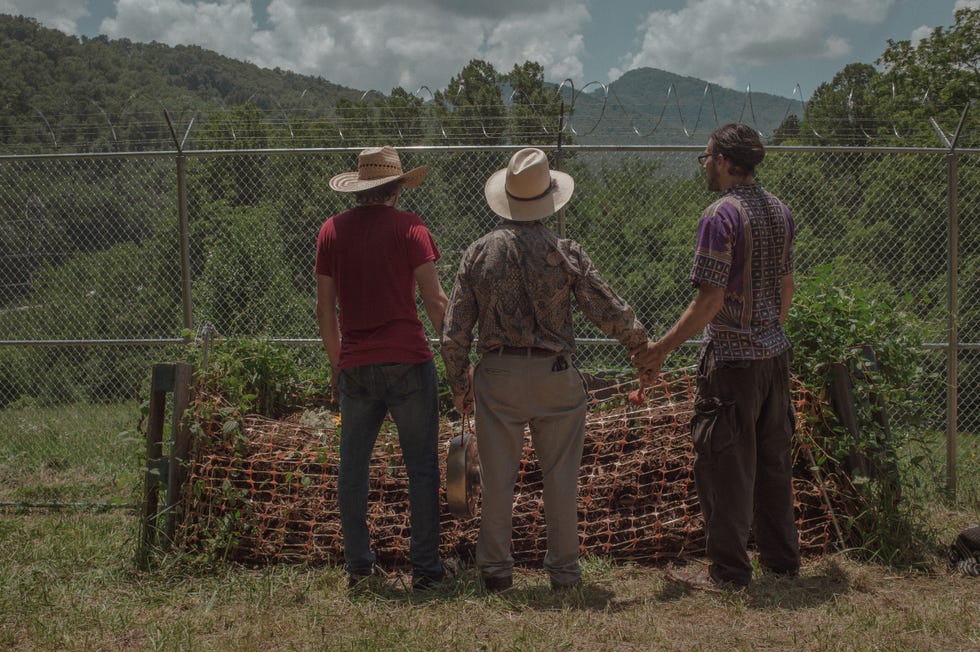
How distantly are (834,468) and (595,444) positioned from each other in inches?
47.4

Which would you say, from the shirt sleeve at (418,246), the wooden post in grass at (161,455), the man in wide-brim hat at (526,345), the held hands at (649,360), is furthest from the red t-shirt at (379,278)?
the wooden post in grass at (161,455)

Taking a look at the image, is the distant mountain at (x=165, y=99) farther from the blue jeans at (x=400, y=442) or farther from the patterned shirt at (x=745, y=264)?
the blue jeans at (x=400, y=442)

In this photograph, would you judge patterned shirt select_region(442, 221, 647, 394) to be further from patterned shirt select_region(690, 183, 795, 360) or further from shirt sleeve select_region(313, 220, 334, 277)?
shirt sleeve select_region(313, 220, 334, 277)

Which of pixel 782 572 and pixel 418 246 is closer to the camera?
pixel 418 246

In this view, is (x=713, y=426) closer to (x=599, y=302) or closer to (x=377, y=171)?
(x=599, y=302)

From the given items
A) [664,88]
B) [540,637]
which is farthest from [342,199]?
[540,637]

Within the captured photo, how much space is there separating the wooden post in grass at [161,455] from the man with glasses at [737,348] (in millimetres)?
2334

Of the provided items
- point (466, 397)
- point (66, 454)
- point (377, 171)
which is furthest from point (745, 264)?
point (66, 454)

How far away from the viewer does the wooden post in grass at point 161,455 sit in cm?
411

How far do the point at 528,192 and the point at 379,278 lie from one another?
738mm

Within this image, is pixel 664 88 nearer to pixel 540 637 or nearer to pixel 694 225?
pixel 694 225

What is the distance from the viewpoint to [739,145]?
339cm

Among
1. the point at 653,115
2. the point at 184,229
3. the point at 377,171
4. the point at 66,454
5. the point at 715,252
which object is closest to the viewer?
the point at 715,252

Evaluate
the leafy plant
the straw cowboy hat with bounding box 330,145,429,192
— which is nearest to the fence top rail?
the leafy plant
